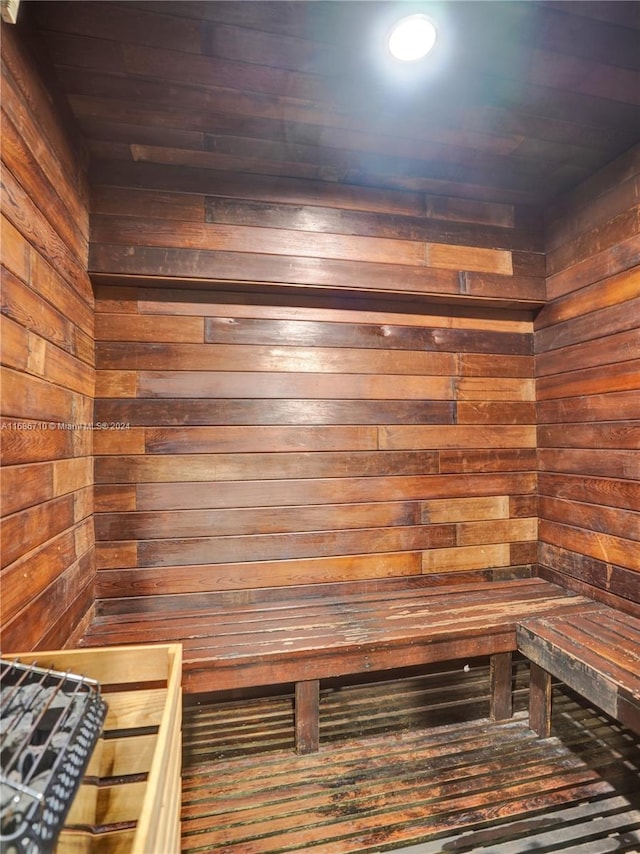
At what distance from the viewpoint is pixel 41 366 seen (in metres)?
1.47

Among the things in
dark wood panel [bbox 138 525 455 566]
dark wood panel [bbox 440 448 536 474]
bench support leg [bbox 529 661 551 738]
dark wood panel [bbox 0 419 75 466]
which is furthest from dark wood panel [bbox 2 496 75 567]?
bench support leg [bbox 529 661 551 738]

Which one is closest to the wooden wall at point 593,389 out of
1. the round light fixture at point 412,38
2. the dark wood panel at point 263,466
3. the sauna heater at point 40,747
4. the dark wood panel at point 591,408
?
the dark wood panel at point 591,408

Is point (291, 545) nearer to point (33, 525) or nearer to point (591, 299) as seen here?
point (33, 525)

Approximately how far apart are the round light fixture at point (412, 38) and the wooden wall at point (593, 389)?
1247 mm

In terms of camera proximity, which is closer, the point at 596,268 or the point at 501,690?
the point at 501,690

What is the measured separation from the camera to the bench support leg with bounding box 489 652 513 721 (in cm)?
200

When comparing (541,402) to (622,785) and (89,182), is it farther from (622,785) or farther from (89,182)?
(89,182)

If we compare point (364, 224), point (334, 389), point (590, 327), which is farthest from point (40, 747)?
point (590, 327)

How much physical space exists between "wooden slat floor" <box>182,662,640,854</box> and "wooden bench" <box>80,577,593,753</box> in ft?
0.55

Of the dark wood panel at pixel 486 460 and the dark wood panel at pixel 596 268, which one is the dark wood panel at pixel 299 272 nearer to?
the dark wood panel at pixel 596 268

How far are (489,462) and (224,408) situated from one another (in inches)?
62.9

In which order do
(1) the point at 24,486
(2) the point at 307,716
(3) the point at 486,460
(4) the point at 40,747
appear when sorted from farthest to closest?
(3) the point at 486,460
(2) the point at 307,716
(1) the point at 24,486
(4) the point at 40,747

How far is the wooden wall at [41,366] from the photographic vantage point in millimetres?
1247

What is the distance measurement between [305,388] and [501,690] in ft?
5.95
